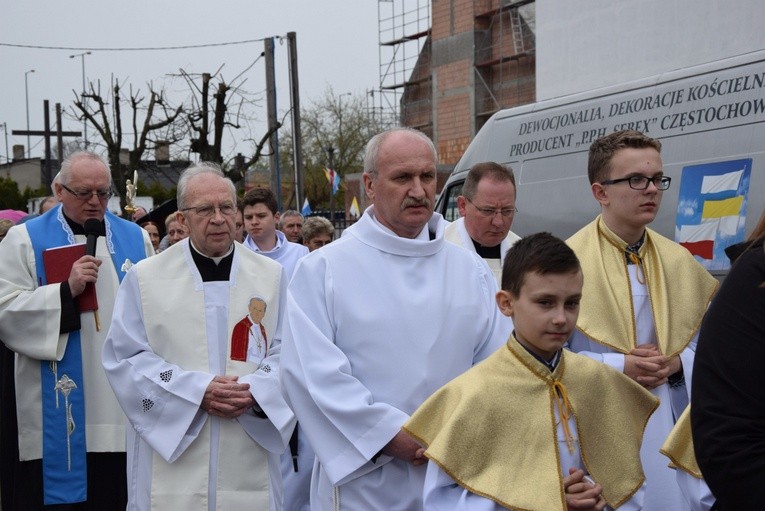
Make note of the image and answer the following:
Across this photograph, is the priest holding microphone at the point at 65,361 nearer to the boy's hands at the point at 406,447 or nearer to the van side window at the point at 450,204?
the boy's hands at the point at 406,447

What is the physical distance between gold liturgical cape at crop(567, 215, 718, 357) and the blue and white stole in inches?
116

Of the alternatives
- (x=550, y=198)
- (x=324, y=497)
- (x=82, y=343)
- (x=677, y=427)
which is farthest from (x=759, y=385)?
(x=550, y=198)

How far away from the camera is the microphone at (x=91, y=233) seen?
228 inches

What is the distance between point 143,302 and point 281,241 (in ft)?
9.71

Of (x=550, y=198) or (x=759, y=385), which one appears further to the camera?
(x=550, y=198)

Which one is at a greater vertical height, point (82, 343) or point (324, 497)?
point (82, 343)

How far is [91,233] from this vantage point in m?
5.88

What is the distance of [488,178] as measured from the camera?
5.54 m

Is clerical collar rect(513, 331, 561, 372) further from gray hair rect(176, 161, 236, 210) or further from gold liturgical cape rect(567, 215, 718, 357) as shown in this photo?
gray hair rect(176, 161, 236, 210)

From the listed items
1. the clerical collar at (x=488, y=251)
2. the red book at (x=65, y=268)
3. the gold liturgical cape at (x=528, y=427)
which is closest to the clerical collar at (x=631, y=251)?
the gold liturgical cape at (x=528, y=427)

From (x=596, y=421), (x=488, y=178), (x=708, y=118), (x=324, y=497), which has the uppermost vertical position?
(x=708, y=118)

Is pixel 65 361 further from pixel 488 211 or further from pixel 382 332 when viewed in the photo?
pixel 382 332

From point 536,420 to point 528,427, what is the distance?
3cm

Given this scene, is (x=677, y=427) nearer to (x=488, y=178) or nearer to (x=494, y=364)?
(x=494, y=364)
